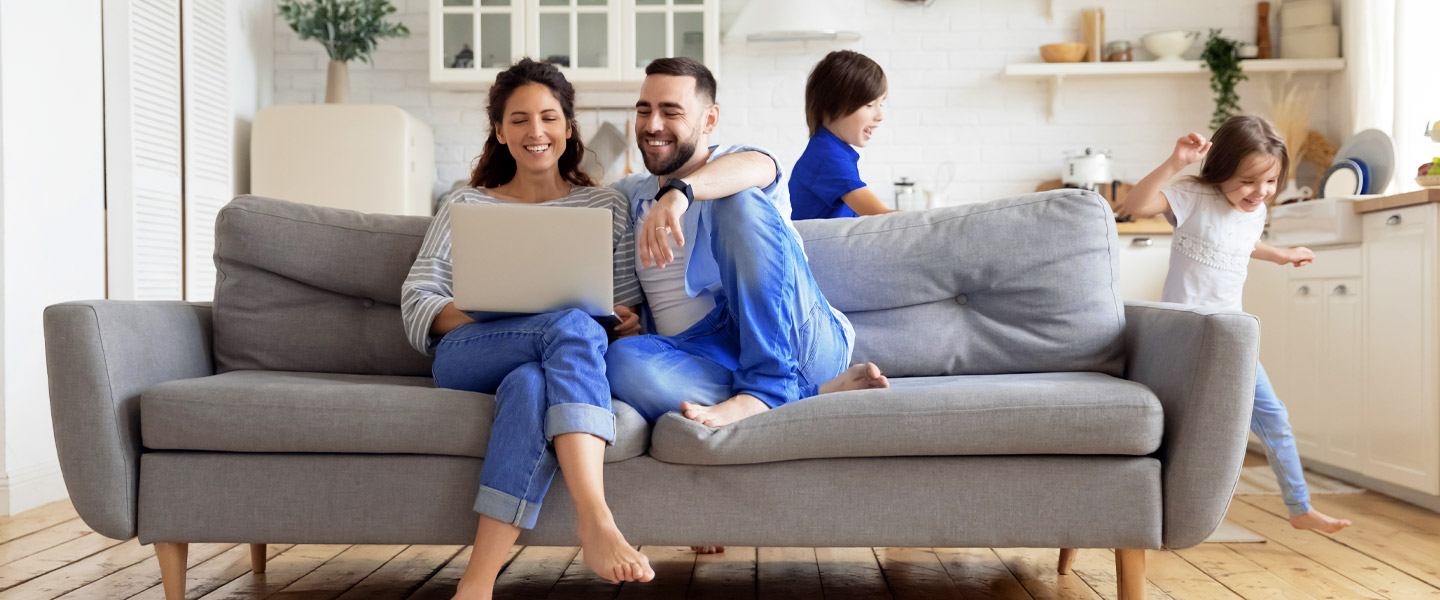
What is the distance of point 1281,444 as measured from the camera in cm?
219

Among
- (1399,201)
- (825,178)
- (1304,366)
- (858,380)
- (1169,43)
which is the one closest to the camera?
(858,380)

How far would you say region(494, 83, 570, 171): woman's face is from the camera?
6.83 ft

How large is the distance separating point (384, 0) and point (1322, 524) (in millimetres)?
3707

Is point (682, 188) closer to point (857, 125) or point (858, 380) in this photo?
point (858, 380)

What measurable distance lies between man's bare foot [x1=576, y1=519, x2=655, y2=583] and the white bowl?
3725mm

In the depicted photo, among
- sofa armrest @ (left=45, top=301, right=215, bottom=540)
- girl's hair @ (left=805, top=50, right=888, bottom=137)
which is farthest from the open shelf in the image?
sofa armrest @ (left=45, top=301, right=215, bottom=540)

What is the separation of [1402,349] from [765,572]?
74.5 inches

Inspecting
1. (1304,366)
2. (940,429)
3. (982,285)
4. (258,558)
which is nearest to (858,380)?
A: (940,429)

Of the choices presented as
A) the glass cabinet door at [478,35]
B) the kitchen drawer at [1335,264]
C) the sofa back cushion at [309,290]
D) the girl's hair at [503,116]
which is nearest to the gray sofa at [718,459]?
the sofa back cushion at [309,290]

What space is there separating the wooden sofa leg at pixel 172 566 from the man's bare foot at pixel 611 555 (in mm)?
703

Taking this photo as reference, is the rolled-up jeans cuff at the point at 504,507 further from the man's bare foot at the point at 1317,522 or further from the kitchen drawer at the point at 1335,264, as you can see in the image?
the kitchen drawer at the point at 1335,264

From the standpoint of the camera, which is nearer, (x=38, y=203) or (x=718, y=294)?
(x=718, y=294)

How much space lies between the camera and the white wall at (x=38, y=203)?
268cm

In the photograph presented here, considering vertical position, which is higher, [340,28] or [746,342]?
[340,28]
